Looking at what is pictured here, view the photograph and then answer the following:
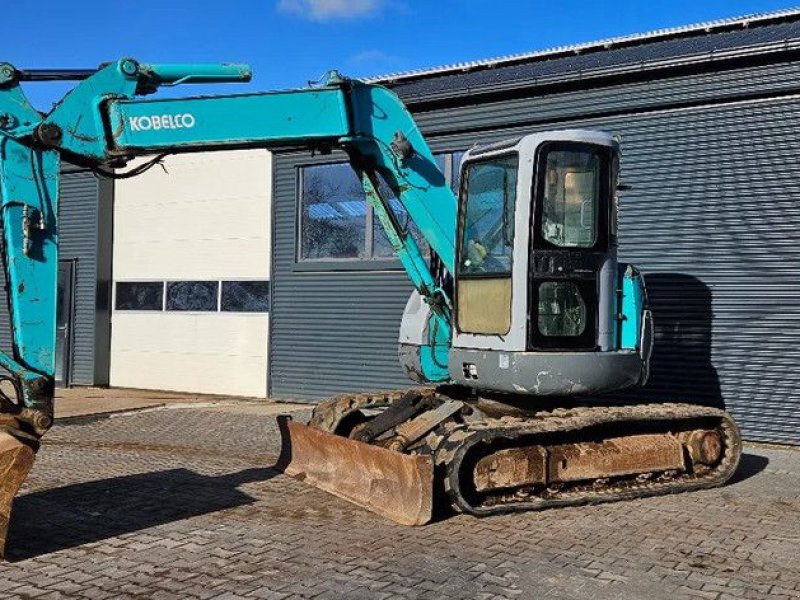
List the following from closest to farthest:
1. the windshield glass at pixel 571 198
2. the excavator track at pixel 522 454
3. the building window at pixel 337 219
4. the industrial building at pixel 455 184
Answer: the excavator track at pixel 522 454 < the windshield glass at pixel 571 198 < the industrial building at pixel 455 184 < the building window at pixel 337 219

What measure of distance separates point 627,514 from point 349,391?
7723 mm

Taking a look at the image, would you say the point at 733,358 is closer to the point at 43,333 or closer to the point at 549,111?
the point at 549,111

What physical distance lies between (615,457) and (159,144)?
466cm

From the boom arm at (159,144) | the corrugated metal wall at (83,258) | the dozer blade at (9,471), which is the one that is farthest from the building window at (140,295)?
the dozer blade at (9,471)

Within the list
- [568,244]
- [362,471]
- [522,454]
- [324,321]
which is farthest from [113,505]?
[324,321]

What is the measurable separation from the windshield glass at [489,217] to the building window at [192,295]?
934 centimetres

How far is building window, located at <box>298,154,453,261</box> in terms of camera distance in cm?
1417

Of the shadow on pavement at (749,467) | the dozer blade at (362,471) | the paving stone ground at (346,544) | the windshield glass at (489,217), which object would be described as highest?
the windshield glass at (489,217)

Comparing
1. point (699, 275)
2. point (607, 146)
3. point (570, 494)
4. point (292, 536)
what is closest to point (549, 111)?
point (699, 275)

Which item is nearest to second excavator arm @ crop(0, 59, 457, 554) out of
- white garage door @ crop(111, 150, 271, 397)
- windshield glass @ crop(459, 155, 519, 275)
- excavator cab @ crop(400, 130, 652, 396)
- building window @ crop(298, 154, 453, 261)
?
windshield glass @ crop(459, 155, 519, 275)

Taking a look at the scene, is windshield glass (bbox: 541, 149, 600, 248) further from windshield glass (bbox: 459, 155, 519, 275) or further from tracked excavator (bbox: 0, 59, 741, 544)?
windshield glass (bbox: 459, 155, 519, 275)

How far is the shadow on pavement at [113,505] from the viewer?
6.25m

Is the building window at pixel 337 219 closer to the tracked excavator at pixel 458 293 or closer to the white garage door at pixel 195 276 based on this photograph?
the white garage door at pixel 195 276

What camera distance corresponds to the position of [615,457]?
763cm
